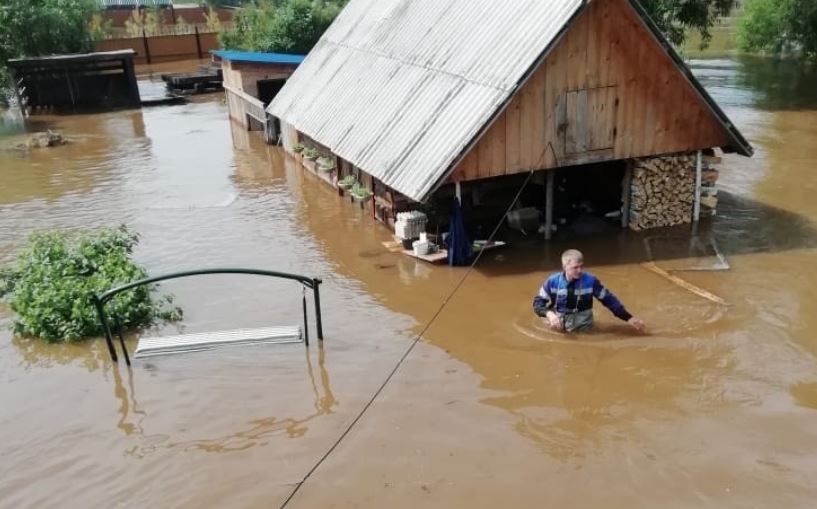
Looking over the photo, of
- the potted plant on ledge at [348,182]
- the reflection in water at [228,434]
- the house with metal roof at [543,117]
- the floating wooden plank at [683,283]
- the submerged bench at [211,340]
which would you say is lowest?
the reflection in water at [228,434]

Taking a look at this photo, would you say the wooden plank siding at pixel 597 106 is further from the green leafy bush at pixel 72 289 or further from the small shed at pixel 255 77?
the small shed at pixel 255 77

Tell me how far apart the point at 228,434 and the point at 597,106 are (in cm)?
964

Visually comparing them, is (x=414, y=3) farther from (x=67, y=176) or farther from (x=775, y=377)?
(x=775, y=377)

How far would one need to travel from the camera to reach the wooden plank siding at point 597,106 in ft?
47.2

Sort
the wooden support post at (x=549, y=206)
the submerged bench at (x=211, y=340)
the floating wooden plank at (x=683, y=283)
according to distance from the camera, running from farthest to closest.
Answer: the wooden support post at (x=549, y=206)
the floating wooden plank at (x=683, y=283)
the submerged bench at (x=211, y=340)

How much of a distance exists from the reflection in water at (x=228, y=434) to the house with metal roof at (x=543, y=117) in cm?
493

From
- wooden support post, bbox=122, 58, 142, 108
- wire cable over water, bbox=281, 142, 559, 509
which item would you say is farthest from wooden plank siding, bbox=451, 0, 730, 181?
wooden support post, bbox=122, 58, 142, 108

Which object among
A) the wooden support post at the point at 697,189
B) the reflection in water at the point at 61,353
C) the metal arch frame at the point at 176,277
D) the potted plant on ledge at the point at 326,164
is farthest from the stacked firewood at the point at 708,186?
the reflection in water at the point at 61,353

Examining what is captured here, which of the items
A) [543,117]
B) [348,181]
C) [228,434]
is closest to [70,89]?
[348,181]

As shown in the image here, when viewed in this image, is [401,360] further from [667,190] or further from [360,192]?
[667,190]

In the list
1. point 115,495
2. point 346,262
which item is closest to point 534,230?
point 346,262

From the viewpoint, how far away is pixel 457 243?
14.7m

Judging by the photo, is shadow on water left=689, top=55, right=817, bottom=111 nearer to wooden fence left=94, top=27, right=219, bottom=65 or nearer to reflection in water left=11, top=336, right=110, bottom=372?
reflection in water left=11, top=336, right=110, bottom=372

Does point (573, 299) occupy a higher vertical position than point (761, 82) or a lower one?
lower
